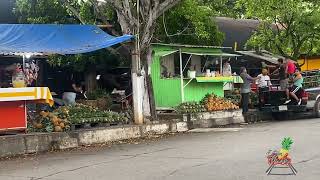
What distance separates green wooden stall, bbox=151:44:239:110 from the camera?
→ 18531mm

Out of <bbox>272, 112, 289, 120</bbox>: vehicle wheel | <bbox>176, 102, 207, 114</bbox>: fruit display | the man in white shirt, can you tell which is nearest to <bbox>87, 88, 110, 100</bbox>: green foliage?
<bbox>176, 102, 207, 114</bbox>: fruit display

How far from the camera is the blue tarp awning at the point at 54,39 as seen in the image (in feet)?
47.3

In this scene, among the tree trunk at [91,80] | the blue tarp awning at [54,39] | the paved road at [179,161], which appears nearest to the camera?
the paved road at [179,161]

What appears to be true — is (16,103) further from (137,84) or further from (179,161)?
(179,161)

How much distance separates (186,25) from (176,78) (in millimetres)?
2562

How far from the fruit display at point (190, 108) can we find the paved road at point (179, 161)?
3107 mm

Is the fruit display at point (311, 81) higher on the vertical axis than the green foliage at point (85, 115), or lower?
higher

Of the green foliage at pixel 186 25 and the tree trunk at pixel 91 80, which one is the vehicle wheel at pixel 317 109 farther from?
the tree trunk at pixel 91 80

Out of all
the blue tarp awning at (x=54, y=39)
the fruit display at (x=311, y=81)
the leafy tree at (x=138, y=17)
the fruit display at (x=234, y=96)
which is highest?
the leafy tree at (x=138, y=17)

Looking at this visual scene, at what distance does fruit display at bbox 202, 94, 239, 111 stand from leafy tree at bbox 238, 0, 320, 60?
610cm

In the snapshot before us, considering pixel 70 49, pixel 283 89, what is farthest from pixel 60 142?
pixel 283 89

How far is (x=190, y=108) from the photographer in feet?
59.4

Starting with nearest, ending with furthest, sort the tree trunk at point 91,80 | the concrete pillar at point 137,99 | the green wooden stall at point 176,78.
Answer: the concrete pillar at point 137,99 → the green wooden stall at point 176,78 → the tree trunk at point 91,80

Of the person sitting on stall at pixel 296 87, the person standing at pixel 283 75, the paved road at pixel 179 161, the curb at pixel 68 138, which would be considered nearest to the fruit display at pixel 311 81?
the person standing at pixel 283 75
